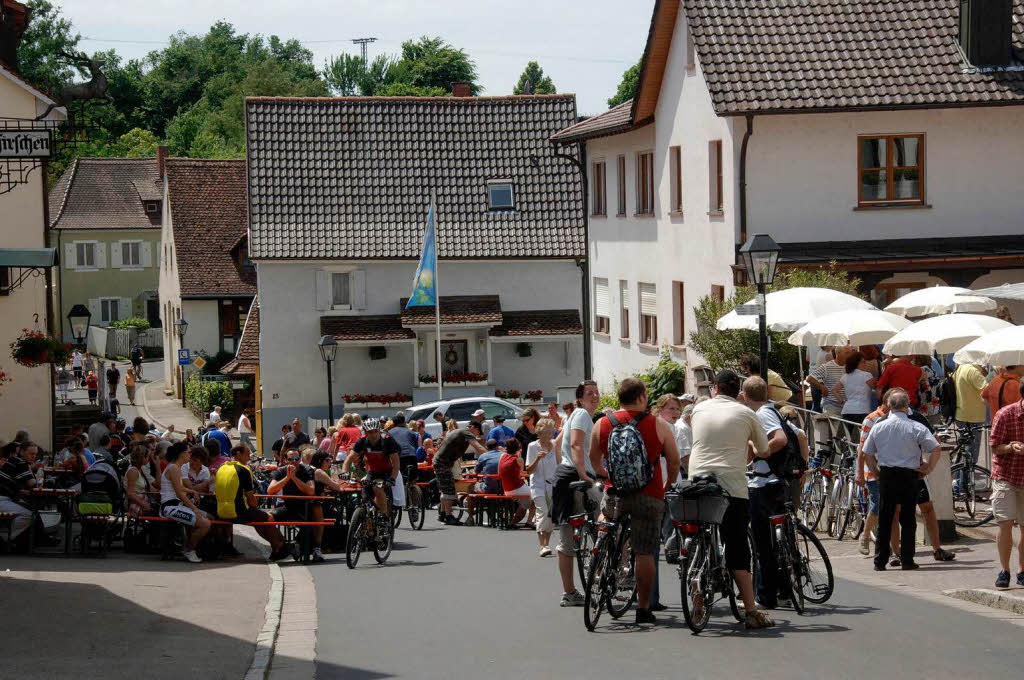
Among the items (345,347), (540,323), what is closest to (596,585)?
(345,347)

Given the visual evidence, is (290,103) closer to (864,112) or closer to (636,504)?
(864,112)

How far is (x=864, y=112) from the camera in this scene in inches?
1123

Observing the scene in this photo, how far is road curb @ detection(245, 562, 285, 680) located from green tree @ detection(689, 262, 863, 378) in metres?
10.4

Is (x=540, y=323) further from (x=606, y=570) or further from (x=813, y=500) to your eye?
(x=606, y=570)

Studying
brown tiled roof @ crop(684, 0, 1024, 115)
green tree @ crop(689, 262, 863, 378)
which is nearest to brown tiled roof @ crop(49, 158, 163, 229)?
brown tiled roof @ crop(684, 0, 1024, 115)

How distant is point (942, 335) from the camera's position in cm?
1927

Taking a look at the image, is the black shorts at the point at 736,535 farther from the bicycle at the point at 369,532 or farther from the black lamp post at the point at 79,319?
the black lamp post at the point at 79,319

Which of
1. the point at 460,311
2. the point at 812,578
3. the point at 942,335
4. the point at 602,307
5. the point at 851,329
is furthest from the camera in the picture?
the point at 460,311

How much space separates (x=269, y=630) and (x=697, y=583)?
12.5 feet

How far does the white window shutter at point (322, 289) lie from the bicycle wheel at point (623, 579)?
36.5m

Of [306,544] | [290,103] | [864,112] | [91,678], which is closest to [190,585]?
[306,544]

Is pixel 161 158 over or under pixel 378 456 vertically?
over

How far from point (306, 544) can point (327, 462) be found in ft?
6.87

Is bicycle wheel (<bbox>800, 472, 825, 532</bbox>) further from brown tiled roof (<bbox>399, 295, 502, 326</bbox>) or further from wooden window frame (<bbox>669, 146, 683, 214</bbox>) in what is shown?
brown tiled roof (<bbox>399, 295, 502, 326</bbox>)
